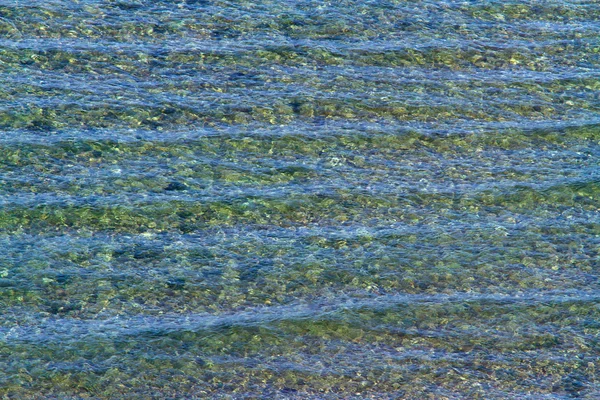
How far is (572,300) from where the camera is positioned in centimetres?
778

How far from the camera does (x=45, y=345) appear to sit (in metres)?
7.04

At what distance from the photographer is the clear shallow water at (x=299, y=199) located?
707 cm

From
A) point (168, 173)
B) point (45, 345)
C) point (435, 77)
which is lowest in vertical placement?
point (45, 345)

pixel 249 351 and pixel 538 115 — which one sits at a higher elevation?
pixel 538 115

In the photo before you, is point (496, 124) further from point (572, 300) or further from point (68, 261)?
point (68, 261)

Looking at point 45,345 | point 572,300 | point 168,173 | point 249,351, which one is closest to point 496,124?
point 572,300

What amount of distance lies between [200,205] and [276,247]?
0.95 meters

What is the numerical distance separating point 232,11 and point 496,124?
3.87 m

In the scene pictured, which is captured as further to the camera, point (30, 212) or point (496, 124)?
point (496, 124)

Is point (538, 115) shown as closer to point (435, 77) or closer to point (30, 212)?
point (435, 77)

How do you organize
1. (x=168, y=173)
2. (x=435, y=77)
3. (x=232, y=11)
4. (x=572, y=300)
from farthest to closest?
(x=232, y=11), (x=435, y=77), (x=168, y=173), (x=572, y=300)

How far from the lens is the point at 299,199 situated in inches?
351

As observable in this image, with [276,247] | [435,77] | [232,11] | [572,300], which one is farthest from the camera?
[232,11]

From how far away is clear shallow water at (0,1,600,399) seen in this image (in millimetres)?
7066
